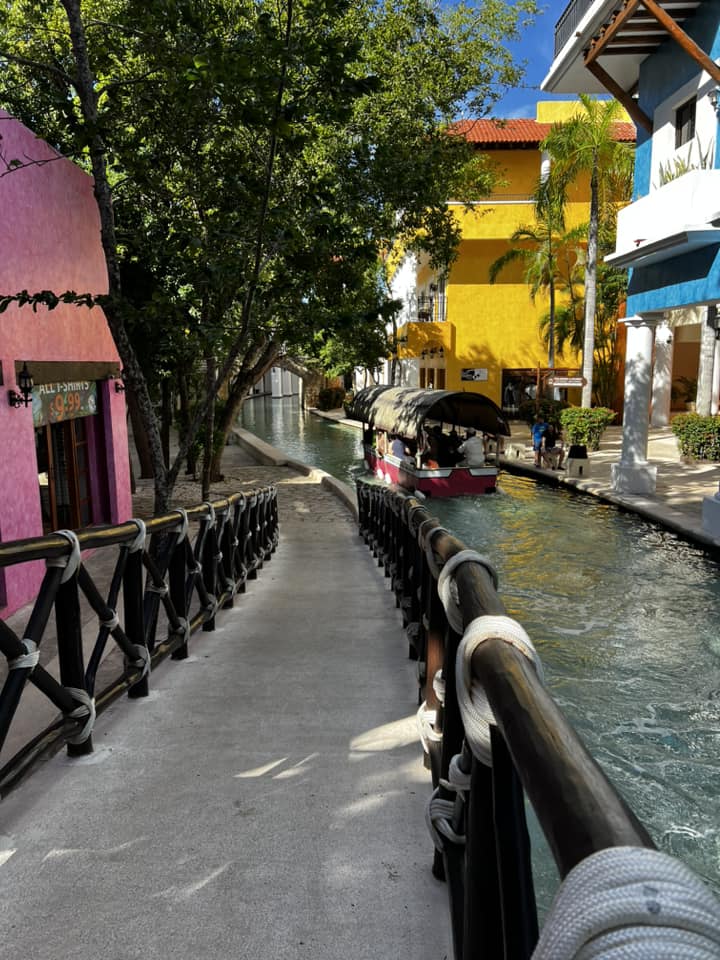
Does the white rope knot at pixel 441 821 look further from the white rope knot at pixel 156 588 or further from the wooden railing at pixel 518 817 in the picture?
the white rope knot at pixel 156 588

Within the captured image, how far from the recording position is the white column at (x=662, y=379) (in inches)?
1261

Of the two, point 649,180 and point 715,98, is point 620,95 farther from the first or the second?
point 715,98

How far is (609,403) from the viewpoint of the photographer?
36.2 metres

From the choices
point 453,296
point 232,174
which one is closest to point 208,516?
point 232,174

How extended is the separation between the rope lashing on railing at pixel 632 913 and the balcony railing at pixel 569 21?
18.4 m

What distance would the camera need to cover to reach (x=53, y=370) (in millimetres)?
10477

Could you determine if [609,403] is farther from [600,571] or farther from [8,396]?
[8,396]

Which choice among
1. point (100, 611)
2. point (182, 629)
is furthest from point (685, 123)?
point (100, 611)

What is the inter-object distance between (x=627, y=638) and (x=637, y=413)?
34.7 feet

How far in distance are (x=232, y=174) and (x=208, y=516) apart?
603 cm

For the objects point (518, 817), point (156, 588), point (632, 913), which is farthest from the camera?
point (156, 588)

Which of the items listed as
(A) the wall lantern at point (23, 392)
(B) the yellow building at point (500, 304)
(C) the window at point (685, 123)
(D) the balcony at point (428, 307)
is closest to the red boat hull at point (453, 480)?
(C) the window at point (685, 123)

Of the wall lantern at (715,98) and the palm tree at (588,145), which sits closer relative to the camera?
the wall lantern at (715,98)

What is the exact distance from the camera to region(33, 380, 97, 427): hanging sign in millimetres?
10414
